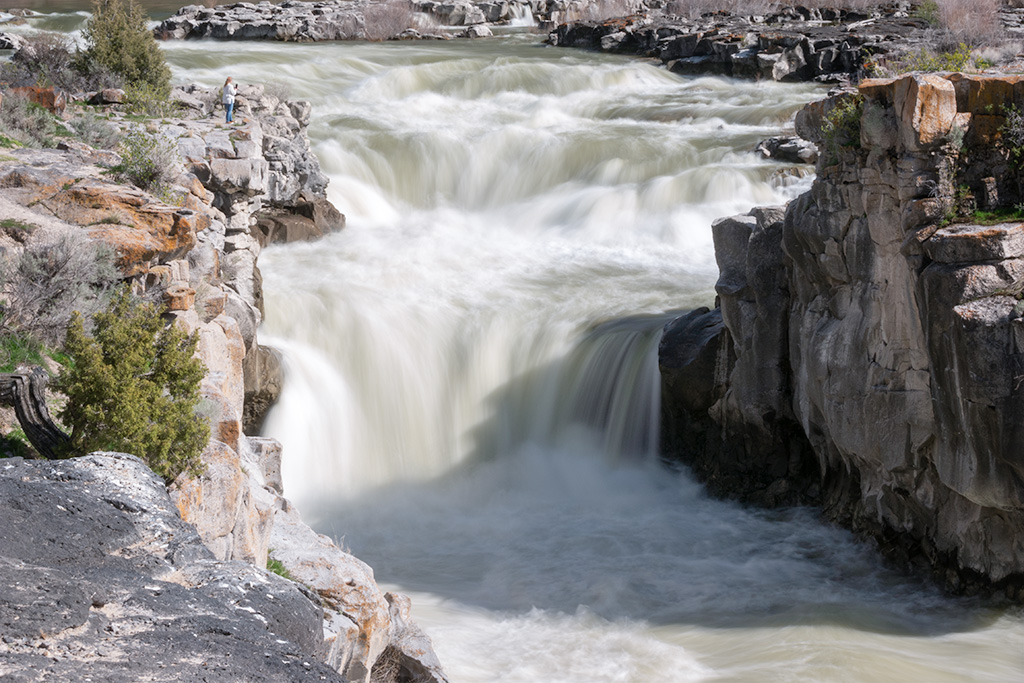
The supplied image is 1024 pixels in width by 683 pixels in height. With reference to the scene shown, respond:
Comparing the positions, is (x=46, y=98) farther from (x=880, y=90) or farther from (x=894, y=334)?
(x=894, y=334)

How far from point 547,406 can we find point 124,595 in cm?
1104

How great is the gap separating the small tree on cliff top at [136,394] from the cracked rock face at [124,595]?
4.17ft

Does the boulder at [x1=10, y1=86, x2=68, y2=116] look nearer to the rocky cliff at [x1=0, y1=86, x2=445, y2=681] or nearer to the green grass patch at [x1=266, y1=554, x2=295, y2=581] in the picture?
A: the rocky cliff at [x1=0, y1=86, x2=445, y2=681]

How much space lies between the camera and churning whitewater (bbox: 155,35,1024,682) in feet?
33.4

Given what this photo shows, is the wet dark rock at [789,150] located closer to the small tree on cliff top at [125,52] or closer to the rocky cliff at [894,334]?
the rocky cliff at [894,334]

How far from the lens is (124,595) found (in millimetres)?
4043

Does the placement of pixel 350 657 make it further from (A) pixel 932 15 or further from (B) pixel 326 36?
(B) pixel 326 36

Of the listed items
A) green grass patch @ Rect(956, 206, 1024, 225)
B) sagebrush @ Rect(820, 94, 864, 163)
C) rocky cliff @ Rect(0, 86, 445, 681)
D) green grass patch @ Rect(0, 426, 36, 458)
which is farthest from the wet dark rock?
green grass patch @ Rect(0, 426, 36, 458)

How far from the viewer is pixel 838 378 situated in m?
11.4

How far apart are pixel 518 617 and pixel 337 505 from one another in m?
3.93

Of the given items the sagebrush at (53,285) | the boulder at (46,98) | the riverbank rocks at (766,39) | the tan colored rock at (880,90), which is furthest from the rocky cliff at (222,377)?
the riverbank rocks at (766,39)

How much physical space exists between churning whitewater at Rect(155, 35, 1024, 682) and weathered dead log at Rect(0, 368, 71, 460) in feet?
15.0

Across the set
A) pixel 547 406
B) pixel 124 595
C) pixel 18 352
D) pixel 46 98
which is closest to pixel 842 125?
pixel 547 406

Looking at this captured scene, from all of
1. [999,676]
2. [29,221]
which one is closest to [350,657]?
[29,221]
